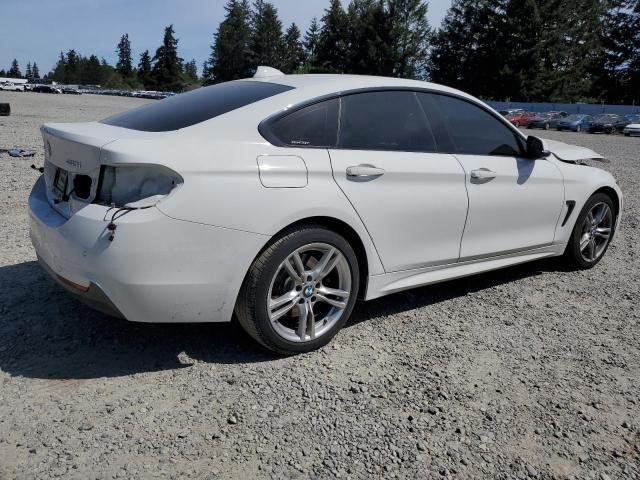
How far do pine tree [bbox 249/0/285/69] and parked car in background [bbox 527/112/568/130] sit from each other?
59832 mm

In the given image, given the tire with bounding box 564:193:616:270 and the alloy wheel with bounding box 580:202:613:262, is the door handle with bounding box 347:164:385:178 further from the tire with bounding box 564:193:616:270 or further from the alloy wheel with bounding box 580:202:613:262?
the alloy wheel with bounding box 580:202:613:262

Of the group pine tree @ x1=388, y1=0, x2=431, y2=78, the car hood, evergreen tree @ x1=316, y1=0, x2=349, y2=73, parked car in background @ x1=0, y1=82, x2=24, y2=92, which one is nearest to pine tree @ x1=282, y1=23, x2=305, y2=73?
evergreen tree @ x1=316, y1=0, x2=349, y2=73

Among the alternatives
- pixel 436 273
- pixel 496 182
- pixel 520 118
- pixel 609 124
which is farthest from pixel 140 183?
pixel 520 118

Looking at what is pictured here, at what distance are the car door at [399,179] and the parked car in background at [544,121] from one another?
40.8m

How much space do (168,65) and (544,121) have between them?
329 feet

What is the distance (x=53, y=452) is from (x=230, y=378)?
0.91m

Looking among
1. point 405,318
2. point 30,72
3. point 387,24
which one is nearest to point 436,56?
point 387,24

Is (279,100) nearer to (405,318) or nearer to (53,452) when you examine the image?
(405,318)

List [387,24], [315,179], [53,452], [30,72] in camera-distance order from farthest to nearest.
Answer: [30,72] < [387,24] < [315,179] < [53,452]

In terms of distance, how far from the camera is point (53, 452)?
2314 mm

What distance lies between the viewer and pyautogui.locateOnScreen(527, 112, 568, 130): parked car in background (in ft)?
134

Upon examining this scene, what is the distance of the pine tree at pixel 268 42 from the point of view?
94.4m

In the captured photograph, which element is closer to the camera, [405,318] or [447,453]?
[447,453]

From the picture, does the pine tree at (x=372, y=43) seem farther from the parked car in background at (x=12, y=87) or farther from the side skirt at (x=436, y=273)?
the side skirt at (x=436, y=273)
